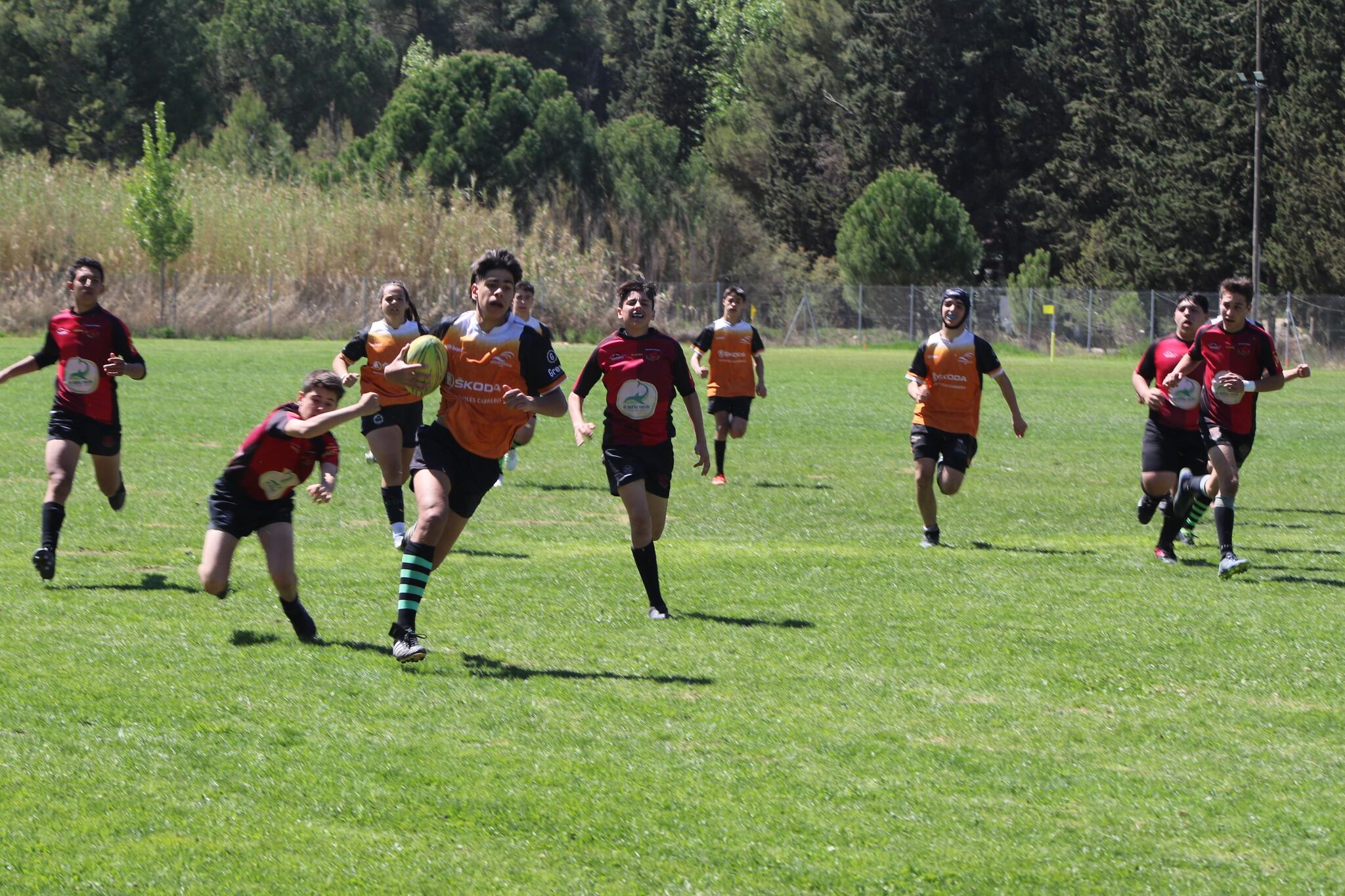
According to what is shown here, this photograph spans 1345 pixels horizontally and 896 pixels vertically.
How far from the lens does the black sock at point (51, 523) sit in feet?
32.2

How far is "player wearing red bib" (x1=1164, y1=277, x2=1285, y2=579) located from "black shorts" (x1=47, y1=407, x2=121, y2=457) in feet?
24.0

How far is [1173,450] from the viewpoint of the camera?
38.9 feet

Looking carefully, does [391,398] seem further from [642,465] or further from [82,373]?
[642,465]

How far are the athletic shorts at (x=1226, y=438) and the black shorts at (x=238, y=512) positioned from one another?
6449mm

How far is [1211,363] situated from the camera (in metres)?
11.1

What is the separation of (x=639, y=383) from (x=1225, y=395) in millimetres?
4254

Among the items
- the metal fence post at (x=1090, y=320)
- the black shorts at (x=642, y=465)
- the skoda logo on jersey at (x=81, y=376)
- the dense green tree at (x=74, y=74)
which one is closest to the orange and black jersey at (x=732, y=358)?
the black shorts at (x=642, y=465)

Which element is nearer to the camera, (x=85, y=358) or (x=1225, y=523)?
(x=85, y=358)

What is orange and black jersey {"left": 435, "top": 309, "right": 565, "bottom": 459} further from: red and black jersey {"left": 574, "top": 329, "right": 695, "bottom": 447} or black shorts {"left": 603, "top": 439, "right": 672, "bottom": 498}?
black shorts {"left": 603, "top": 439, "right": 672, "bottom": 498}

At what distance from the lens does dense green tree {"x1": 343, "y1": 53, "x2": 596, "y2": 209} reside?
6444cm

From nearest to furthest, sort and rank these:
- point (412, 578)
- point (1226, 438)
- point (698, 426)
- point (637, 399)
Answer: point (412, 578), point (637, 399), point (698, 426), point (1226, 438)

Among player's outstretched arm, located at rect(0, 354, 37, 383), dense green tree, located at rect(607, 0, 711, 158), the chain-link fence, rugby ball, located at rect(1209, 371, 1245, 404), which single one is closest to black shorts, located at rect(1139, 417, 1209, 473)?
rugby ball, located at rect(1209, 371, 1245, 404)

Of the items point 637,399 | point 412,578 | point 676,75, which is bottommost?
point 412,578

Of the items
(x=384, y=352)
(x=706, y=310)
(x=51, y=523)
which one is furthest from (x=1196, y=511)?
(x=706, y=310)
